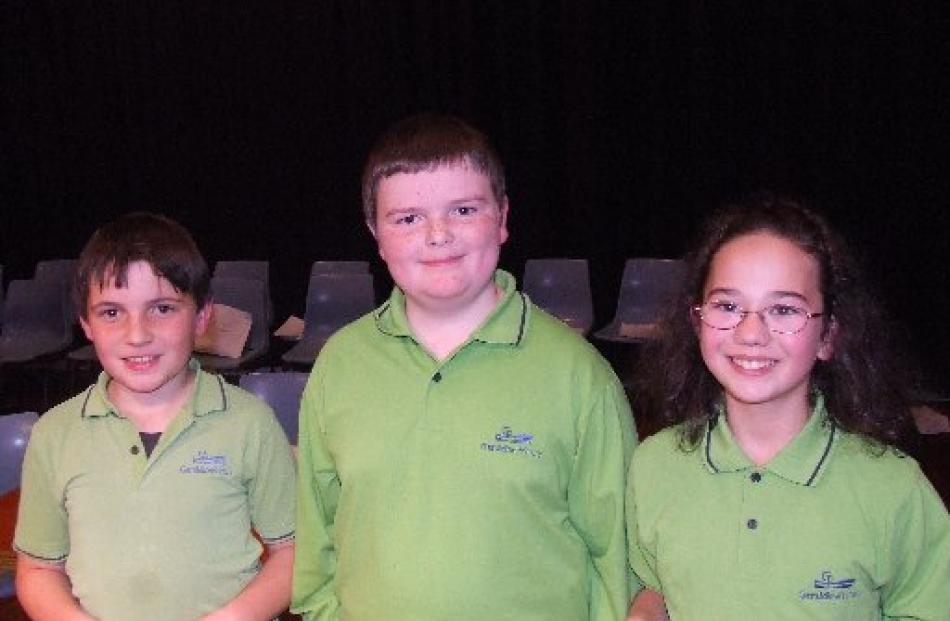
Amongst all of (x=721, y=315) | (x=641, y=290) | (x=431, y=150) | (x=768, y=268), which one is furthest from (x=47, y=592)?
(x=641, y=290)

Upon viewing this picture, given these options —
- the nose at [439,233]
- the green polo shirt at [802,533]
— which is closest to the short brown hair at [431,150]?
the nose at [439,233]

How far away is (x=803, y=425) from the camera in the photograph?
5.29 feet

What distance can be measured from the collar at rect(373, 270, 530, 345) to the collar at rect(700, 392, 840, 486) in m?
0.39

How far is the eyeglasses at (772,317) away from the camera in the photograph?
1536 mm

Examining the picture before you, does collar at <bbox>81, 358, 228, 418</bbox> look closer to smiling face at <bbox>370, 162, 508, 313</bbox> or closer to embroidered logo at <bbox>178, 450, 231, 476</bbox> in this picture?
embroidered logo at <bbox>178, 450, 231, 476</bbox>

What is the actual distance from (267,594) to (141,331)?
564 millimetres

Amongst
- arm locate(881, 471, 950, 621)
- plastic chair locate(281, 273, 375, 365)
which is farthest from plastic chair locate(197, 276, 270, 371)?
arm locate(881, 471, 950, 621)

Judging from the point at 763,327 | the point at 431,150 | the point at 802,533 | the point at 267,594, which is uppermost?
the point at 431,150

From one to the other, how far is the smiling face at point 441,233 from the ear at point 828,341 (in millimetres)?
590

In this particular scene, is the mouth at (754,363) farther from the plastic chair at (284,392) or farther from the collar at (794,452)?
the plastic chair at (284,392)

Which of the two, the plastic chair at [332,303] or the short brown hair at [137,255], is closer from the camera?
the short brown hair at [137,255]

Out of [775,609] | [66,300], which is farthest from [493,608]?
[66,300]

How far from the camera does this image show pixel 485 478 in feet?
5.22

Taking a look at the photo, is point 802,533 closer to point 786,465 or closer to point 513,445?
point 786,465
